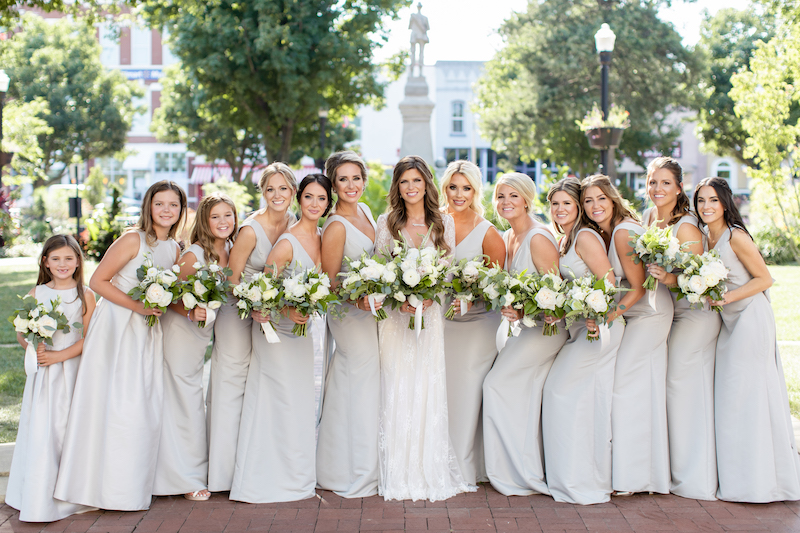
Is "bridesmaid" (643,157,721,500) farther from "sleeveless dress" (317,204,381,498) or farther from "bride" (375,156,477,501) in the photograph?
"sleeveless dress" (317,204,381,498)

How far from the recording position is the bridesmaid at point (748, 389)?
5.02 m

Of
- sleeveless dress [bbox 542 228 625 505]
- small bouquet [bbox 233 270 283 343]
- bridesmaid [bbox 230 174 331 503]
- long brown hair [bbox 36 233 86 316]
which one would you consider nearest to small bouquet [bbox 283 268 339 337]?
small bouquet [bbox 233 270 283 343]

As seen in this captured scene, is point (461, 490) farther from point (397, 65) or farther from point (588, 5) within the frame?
point (588, 5)

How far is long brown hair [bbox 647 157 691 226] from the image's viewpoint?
5664 millimetres

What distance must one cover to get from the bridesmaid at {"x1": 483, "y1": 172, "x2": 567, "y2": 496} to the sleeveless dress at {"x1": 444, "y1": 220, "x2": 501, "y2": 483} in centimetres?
12

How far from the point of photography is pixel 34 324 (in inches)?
187

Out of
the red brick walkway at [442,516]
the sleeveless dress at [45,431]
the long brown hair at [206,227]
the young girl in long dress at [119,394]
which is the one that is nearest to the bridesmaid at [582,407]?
the red brick walkway at [442,516]

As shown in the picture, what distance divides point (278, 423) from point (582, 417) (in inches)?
84.8

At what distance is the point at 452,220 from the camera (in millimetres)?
5539

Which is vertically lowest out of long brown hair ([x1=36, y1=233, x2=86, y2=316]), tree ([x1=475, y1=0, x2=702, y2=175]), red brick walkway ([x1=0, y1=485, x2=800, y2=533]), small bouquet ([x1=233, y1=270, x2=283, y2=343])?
red brick walkway ([x1=0, y1=485, x2=800, y2=533])

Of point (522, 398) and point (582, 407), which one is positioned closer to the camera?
point (582, 407)

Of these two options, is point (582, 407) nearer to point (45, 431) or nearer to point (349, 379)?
point (349, 379)

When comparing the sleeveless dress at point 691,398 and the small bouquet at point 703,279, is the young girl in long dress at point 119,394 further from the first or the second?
the sleeveless dress at point 691,398

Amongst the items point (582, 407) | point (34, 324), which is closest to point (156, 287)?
point (34, 324)
